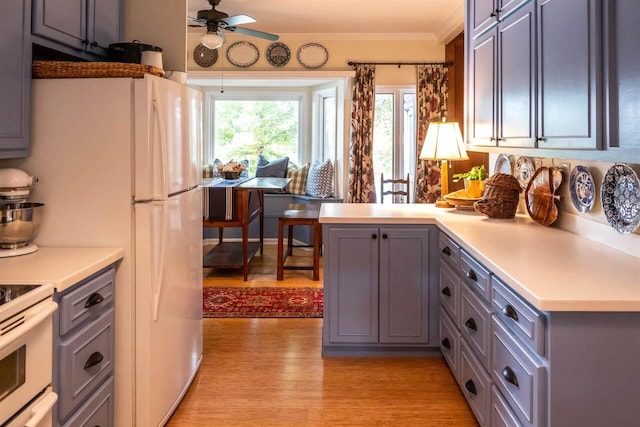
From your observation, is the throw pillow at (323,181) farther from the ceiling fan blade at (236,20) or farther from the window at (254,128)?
the ceiling fan blade at (236,20)

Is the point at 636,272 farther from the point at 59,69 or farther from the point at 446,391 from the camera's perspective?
the point at 59,69

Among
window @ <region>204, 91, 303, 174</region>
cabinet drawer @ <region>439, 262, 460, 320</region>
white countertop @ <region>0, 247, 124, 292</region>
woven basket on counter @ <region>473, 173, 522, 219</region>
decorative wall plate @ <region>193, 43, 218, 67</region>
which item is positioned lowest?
cabinet drawer @ <region>439, 262, 460, 320</region>

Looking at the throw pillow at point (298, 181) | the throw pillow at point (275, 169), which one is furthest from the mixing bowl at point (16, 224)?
the throw pillow at point (275, 169)

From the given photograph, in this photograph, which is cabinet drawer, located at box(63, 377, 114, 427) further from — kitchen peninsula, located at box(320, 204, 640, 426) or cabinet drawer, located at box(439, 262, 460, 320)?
cabinet drawer, located at box(439, 262, 460, 320)

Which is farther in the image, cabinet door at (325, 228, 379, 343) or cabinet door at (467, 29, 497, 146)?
cabinet door at (325, 228, 379, 343)

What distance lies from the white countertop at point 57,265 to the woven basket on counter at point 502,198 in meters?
2.04

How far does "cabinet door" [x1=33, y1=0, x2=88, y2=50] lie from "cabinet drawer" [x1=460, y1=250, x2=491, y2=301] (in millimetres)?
2097

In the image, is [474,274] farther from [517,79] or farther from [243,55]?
[243,55]

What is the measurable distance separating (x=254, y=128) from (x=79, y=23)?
4851mm

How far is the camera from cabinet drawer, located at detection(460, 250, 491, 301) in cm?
194

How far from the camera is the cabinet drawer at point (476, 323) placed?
76.4 inches

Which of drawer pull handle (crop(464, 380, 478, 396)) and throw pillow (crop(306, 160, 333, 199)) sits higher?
throw pillow (crop(306, 160, 333, 199))

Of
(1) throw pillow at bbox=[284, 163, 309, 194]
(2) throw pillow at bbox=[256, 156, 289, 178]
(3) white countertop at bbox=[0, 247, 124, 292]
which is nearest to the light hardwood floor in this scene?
(3) white countertop at bbox=[0, 247, 124, 292]

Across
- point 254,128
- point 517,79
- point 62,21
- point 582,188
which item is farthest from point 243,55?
point 582,188
